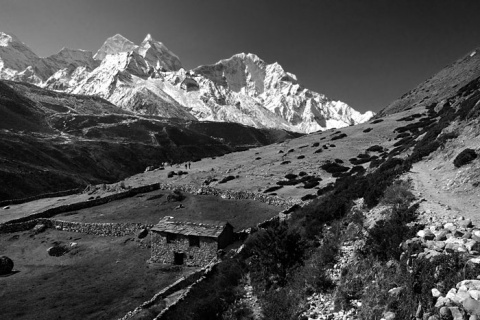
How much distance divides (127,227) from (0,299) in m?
16.8

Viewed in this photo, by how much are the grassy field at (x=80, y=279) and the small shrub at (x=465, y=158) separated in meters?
24.2

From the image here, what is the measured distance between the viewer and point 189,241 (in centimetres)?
3481

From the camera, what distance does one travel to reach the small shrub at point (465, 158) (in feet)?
63.8

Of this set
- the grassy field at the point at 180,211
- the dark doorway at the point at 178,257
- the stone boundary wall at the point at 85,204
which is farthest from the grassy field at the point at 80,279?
the stone boundary wall at the point at 85,204

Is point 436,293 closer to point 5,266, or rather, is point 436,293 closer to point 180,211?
point 5,266

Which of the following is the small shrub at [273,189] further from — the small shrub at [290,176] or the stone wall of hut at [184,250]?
the stone wall of hut at [184,250]

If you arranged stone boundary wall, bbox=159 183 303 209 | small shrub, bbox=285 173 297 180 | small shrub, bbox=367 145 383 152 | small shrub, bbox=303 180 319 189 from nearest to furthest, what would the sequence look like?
1. stone boundary wall, bbox=159 183 303 209
2. small shrub, bbox=303 180 319 189
3. small shrub, bbox=285 173 297 180
4. small shrub, bbox=367 145 383 152

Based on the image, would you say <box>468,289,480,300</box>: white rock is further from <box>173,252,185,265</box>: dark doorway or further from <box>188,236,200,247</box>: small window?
<box>173,252,185,265</box>: dark doorway

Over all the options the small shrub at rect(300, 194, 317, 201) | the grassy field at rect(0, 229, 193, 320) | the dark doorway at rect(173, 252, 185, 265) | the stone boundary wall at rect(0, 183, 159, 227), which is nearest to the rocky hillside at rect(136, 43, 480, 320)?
the grassy field at rect(0, 229, 193, 320)

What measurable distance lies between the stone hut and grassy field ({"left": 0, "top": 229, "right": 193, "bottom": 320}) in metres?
1.64

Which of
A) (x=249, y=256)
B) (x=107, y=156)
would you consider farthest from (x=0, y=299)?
(x=107, y=156)

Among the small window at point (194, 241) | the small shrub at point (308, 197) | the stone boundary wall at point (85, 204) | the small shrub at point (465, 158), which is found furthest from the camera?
the stone boundary wall at point (85, 204)

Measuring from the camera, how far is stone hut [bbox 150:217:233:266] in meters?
34.1

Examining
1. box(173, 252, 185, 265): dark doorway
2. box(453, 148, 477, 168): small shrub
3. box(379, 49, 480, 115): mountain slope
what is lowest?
box(173, 252, 185, 265): dark doorway
